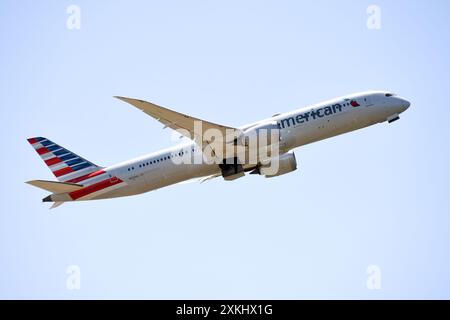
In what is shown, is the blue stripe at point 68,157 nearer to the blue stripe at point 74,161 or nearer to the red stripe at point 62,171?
the blue stripe at point 74,161

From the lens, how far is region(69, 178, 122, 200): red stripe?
55281 millimetres

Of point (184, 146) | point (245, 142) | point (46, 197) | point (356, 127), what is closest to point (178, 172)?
point (184, 146)

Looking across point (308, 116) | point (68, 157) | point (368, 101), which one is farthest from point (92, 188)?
point (368, 101)

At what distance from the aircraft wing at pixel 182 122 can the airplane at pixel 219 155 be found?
7 centimetres

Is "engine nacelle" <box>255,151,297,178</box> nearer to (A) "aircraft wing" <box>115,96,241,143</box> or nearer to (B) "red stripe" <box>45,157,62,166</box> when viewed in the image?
(A) "aircraft wing" <box>115,96,241,143</box>

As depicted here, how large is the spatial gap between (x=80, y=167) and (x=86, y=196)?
2.41m

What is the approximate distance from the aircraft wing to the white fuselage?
5.79 ft

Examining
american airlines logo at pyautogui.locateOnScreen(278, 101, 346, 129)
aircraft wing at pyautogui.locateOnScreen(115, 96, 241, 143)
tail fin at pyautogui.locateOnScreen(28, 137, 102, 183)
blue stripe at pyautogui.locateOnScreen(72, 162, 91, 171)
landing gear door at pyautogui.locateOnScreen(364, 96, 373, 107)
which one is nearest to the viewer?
aircraft wing at pyautogui.locateOnScreen(115, 96, 241, 143)

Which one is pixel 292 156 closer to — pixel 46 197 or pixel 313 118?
pixel 313 118

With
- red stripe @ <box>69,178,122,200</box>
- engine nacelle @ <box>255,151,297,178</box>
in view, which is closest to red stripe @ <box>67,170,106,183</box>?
red stripe @ <box>69,178,122,200</box>

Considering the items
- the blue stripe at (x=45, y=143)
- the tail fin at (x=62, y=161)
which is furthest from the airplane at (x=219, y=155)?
the blue stripe at (x=45, y=143)

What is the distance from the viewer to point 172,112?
49.4 meters

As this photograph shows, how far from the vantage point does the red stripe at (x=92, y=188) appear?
55281 millimetres

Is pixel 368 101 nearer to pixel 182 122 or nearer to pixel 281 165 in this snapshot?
pixel 281 165
